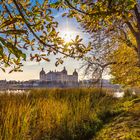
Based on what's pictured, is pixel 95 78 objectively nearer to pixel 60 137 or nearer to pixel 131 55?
pixel 131 55

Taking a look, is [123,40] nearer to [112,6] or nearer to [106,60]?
[106,60]

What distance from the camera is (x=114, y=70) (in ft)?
54.3

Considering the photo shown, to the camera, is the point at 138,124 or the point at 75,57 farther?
the point at 138,124

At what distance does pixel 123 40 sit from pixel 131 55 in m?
1.50

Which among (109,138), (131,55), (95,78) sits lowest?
(109,138)

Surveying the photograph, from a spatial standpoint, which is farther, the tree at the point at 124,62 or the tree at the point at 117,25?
the tree at the point at 124,62

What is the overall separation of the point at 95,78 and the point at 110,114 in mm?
4716

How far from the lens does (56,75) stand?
193500 millimetres

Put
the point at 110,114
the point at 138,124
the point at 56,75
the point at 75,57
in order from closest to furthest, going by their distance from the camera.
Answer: the point at 75,57
the point at 138,124
the point at 110,114
the point at 56,75

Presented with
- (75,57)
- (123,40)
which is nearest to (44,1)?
(75,57)

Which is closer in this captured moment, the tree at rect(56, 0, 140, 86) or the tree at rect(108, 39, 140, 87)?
the tree at rect(56, 0, 140, 86)

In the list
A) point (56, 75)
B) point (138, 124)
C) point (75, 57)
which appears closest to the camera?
point (75, 57)

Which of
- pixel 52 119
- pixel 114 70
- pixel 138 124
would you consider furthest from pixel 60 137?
pixel 114 70

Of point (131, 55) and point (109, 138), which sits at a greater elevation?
point (131, 55)
